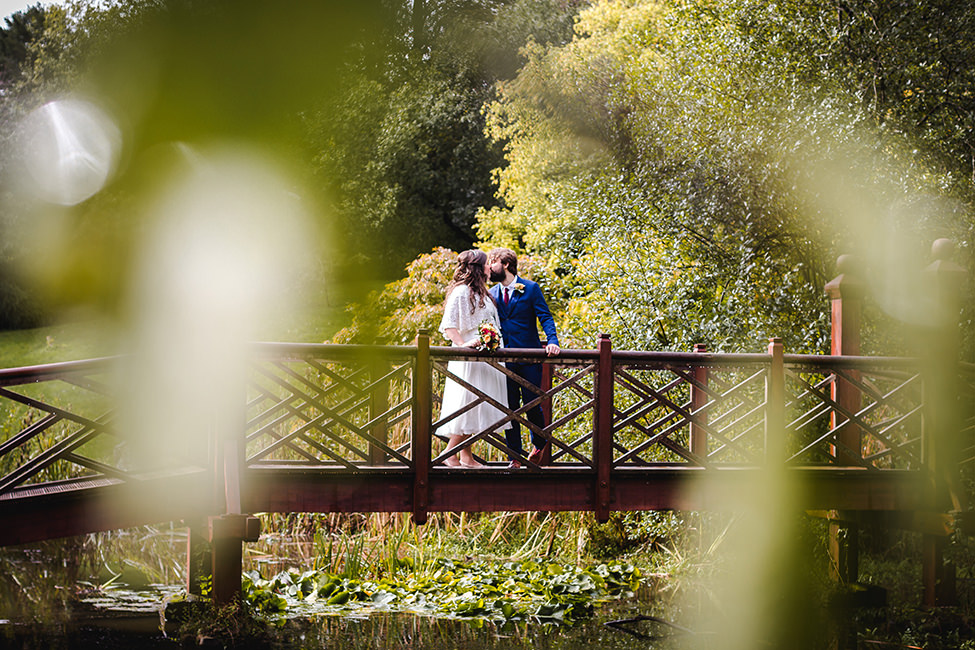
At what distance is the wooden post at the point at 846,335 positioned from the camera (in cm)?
814

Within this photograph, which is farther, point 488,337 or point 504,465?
point 504,465

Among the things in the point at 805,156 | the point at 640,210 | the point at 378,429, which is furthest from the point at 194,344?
the point at 640,210

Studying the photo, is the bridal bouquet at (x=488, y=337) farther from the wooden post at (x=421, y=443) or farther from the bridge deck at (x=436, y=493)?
the bridge deck at (x=436, y=493)

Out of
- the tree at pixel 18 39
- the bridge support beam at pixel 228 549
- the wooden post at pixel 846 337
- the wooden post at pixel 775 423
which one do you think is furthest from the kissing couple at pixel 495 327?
the tree at pixel 18 39

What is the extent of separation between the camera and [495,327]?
684cm

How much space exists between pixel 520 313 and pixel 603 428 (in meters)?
1.07

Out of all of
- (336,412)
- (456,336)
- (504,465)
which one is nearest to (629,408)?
(504,465)

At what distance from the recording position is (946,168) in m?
9.44

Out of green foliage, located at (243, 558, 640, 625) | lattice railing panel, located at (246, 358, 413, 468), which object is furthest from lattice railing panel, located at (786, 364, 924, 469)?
lattice railing panel, located at (246, 358, 413, 468)

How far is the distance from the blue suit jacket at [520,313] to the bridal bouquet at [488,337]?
19.7 inches

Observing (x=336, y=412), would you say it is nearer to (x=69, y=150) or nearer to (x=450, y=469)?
(x=450, y=469)

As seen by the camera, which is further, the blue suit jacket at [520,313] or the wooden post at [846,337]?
the wooden post at [846,337]

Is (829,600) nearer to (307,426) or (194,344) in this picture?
(307,426)

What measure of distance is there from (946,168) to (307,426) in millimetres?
6626
